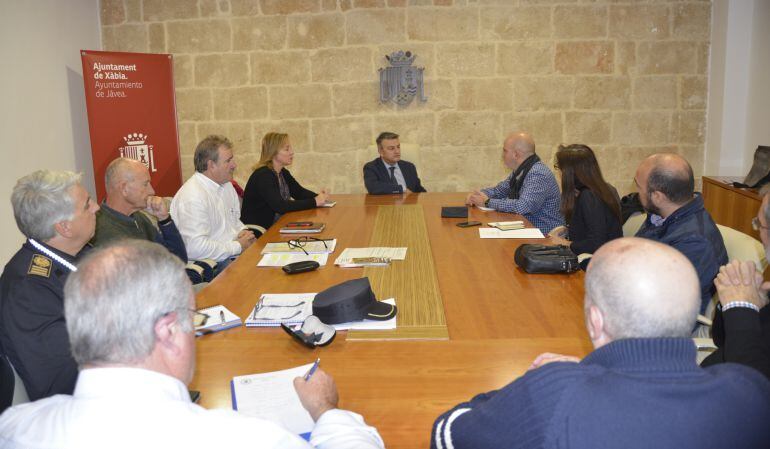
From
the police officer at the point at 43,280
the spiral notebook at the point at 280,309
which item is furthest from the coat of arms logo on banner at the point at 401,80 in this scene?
the police officer at the point at 43,280

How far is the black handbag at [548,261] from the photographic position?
2840 mm

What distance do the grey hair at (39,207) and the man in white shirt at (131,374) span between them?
1.14 m

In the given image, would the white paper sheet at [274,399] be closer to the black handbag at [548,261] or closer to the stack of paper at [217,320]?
the stack of paper at [217,320]

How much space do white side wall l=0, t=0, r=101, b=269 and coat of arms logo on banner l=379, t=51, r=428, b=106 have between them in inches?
110

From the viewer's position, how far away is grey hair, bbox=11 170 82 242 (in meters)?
2.24

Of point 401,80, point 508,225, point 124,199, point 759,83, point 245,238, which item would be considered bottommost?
point 245,238

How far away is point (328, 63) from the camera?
643 centimetres

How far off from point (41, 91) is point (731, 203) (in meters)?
5.64

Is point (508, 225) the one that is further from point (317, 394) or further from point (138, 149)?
point (138, 149)

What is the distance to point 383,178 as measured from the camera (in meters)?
5.88

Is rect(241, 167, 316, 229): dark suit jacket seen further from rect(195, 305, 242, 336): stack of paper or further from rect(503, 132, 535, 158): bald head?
rect(195, 305, 242, 336): stack of paper

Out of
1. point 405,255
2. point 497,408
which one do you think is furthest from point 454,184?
point 497,408

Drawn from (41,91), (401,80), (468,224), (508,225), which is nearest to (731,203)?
(508,225)

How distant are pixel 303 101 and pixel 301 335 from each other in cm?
470
